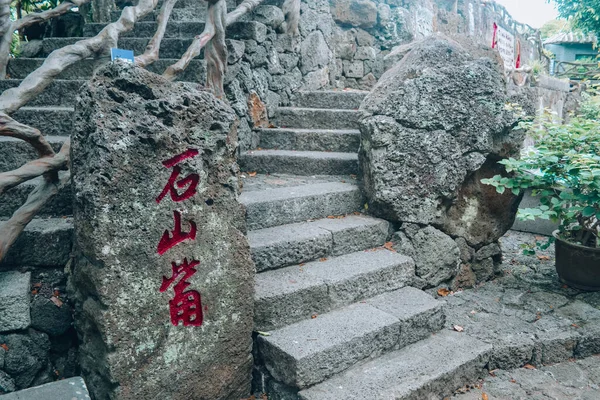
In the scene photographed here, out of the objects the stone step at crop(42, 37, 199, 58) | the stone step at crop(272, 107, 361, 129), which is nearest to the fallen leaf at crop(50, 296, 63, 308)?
the stone step at crop(42, 37, 199, 58)

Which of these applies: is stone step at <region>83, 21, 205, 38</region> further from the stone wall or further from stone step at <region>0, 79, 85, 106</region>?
the stone wall

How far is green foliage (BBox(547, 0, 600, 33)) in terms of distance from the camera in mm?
13493

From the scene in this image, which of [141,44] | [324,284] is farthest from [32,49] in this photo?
[324,284]

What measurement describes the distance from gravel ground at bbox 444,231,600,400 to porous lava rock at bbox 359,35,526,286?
40 centimetres

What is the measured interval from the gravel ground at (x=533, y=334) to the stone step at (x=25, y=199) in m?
2.68

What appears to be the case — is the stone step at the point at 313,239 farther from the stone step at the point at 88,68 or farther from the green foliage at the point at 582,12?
the green foliage at the point at 582,12

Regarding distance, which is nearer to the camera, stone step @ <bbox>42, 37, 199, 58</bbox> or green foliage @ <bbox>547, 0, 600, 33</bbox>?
stone step @ <bbox>42, 37, 199, 58</bbox>

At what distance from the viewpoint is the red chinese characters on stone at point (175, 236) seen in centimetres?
226

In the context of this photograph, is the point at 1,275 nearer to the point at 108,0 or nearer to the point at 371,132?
the point at 371,132

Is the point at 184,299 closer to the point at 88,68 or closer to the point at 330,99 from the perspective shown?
the point at 88,68

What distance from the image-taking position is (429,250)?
379 centimetres

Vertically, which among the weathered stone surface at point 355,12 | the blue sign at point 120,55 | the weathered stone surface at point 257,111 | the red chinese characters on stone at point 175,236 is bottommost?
the red chinese characters on stone at point 175,236

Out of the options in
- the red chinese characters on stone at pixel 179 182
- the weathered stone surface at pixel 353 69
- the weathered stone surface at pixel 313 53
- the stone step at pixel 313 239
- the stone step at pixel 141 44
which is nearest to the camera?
the red chinese characters on stone at pixel 179 182

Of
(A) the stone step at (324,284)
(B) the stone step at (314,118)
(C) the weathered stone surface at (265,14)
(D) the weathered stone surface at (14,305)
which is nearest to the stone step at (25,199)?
(D) the weathered stone surface at (14,305)
